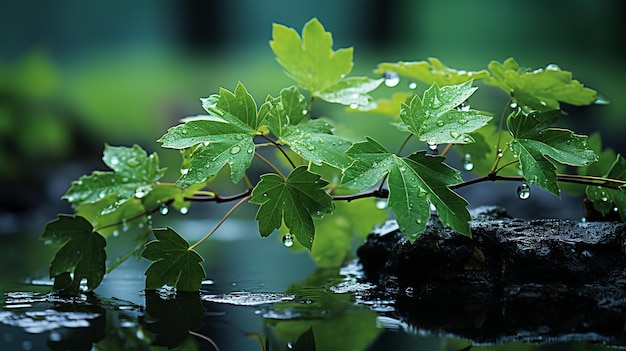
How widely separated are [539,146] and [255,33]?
4.57 meters

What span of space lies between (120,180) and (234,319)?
0.41m

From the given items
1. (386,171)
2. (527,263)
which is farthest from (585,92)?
(386,171)

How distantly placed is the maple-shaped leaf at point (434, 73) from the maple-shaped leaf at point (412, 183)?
0.75 feet

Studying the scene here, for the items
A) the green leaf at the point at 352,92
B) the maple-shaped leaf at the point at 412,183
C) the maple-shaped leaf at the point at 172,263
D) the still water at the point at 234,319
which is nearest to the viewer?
the still water at the point at 234,319

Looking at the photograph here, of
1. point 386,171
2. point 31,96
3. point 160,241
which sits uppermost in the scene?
point 31,96

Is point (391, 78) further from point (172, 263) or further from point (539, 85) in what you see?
point (172, 263)

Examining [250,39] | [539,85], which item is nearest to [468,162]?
[539,85]

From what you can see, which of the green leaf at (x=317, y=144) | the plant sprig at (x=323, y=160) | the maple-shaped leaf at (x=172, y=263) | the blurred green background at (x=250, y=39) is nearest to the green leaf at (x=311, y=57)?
the plant sprig at (x=323, y=160)

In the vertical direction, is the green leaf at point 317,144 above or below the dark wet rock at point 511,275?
above

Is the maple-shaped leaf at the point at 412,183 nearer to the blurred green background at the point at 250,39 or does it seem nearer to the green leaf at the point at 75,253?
the green leaf at the point at 75,253

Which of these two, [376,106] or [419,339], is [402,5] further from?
[419,339]

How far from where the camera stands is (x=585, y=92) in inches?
41.4

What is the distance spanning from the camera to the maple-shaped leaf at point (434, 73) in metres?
1.05

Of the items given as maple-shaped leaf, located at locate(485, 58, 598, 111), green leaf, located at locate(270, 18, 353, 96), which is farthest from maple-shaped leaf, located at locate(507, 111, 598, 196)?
green leaf, located at locate(270, 18, 353, 96)
